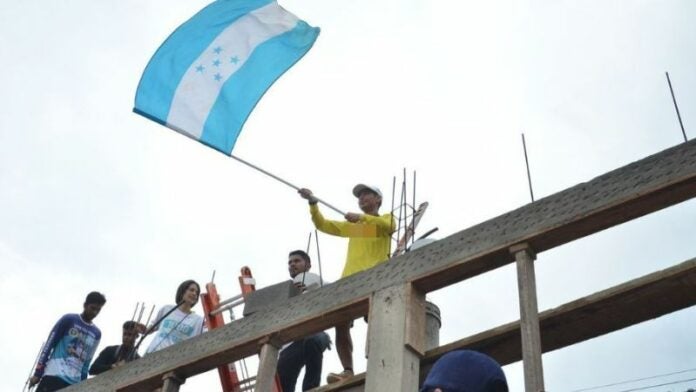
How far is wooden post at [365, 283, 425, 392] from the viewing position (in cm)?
491

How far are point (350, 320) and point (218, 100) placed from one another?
256cm

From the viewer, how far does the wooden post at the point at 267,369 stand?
5562 millimetres

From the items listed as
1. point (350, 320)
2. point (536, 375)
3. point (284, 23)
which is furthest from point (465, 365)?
point (284, 23)

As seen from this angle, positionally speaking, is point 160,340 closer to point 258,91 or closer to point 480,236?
point 258,91

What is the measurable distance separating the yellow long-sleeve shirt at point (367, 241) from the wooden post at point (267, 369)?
3.35 feet

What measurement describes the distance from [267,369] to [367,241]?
154 cm

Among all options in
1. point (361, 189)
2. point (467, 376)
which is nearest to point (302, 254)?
point (361, 189)

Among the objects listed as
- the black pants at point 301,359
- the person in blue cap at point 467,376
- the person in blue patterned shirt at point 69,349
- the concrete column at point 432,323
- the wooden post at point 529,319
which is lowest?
the person in blue cap at point 467,376

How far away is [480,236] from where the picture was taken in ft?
17.0

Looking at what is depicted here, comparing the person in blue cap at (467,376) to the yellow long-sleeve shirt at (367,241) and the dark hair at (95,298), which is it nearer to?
the yellow long-sleeve shirt at (367,241)

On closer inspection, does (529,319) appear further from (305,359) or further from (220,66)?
(220,66)

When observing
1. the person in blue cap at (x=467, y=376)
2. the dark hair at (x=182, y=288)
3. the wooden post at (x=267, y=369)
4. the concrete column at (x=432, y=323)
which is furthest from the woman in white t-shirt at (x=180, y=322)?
the person in blue cap at (x=467, y=376)

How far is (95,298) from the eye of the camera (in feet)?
27.9

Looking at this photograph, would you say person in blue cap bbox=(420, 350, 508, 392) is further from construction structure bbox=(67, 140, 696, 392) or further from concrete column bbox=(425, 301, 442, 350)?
concrete column bbox=(425, 301, 442, 350)
